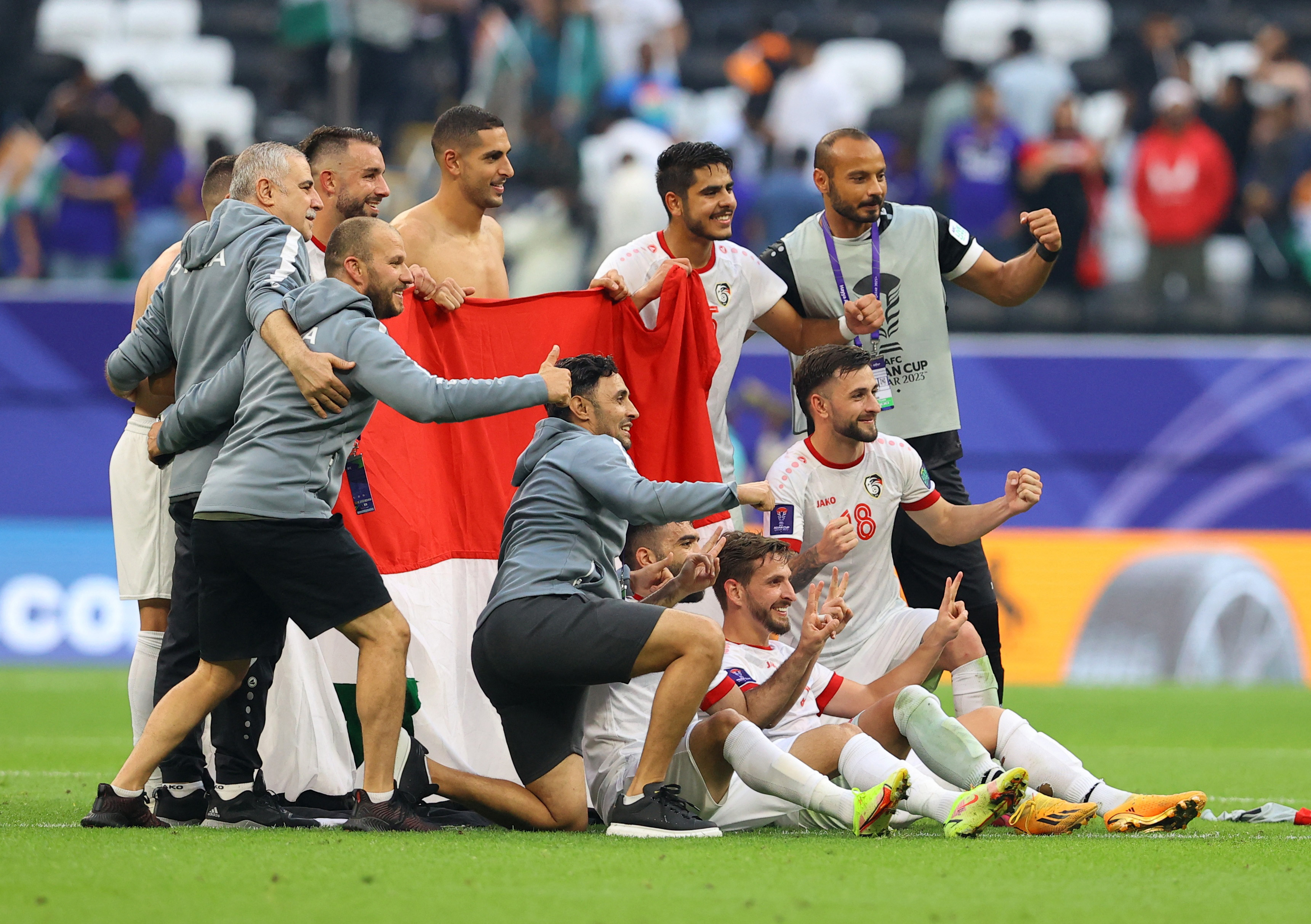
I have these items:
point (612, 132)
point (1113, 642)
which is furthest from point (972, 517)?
point (612, 132)

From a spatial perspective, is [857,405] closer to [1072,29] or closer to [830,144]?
[830,144]

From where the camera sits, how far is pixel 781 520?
6676 mm

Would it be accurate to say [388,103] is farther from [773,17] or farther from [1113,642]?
[1113,642]

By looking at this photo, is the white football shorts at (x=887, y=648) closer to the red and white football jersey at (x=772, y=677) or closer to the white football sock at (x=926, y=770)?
the red and white football jersey at (x=772, y=677)

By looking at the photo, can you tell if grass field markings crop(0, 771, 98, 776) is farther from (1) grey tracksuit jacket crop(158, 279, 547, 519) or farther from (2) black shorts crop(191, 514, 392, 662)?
(1) grey tracksuit jacket crop(158, 279, 547, 519)

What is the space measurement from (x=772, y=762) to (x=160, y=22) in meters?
16.5

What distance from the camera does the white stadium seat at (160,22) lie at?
1955cm

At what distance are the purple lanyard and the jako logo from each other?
8.03 meters

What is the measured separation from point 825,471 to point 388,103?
10409 mm

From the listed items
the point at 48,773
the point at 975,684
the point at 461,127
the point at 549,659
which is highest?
the point at 461,127

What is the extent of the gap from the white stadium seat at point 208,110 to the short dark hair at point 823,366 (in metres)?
11.9

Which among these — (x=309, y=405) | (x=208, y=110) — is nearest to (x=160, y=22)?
(x=208, y=110)

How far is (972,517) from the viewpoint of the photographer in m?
6.80

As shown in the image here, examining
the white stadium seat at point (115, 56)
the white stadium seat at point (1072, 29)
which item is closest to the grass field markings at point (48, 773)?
the white stadium seat at point (115, 56)
